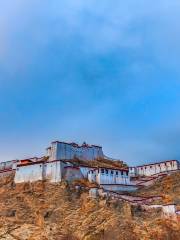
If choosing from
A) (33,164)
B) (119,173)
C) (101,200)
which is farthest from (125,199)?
(33,164)

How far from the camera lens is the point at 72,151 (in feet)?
300

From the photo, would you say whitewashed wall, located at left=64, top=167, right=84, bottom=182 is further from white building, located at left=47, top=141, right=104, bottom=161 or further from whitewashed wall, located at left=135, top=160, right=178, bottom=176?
whitewashed wall, located at left=135, top=160, right=178, bottom=176

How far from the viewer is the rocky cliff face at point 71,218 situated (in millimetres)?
62312

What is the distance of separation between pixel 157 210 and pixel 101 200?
29.5 feet

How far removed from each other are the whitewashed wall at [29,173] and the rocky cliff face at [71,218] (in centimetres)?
283

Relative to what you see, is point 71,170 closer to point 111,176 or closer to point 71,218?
point 111,176

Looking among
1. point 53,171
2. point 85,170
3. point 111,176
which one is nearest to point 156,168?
point 111,176

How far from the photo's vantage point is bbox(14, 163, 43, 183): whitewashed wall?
79.8 metres

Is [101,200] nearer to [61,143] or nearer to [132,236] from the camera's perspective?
[132,236]

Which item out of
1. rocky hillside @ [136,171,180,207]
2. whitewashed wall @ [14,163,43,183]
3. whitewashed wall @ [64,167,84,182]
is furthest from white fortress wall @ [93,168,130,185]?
whitewashed wall @ [14,163,43,183]

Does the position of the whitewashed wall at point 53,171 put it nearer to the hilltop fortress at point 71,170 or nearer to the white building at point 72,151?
the hilltop fortress at point 71,170

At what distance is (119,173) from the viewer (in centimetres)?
8106

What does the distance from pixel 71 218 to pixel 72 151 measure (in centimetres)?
2571

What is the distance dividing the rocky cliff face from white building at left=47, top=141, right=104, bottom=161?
11893 mm
